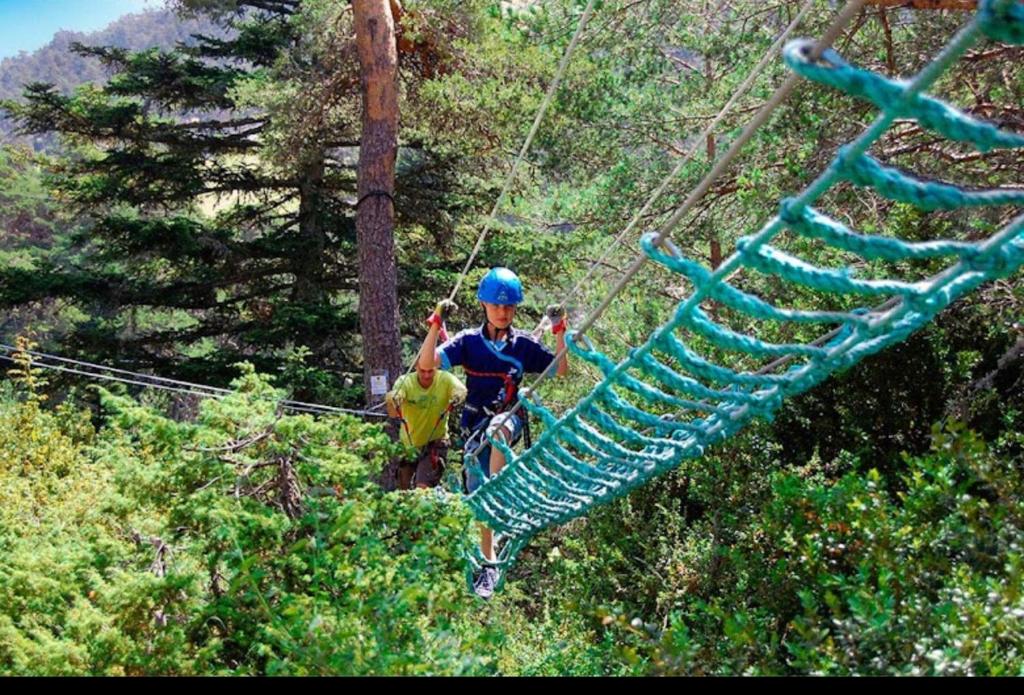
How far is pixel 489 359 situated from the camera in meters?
3.82

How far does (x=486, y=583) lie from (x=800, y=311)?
94.9 inches

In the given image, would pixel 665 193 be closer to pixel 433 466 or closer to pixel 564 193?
pixel 564 193

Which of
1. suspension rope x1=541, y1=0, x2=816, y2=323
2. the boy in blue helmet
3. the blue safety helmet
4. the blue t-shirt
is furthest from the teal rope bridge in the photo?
the blue safety helmet

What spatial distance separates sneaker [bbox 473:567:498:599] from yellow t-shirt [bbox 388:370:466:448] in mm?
594

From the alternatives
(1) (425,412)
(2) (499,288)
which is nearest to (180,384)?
(1) (425,412)

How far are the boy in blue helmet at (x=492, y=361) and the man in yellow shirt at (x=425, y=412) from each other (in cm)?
8

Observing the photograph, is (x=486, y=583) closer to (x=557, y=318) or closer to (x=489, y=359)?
(x=489, y=359)

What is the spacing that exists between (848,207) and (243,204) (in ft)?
26.0

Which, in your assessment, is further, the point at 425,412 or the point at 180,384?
the point at 180,384

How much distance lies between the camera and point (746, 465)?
3.77 m

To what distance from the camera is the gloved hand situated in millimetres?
3545

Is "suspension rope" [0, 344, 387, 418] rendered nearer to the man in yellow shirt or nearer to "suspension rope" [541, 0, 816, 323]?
the man in yellow shirt

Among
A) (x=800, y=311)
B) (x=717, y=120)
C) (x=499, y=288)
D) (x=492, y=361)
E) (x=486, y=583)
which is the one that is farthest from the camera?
(x=486, y=583)

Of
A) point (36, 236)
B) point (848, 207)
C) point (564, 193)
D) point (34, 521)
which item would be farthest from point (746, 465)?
point (36, 236)
